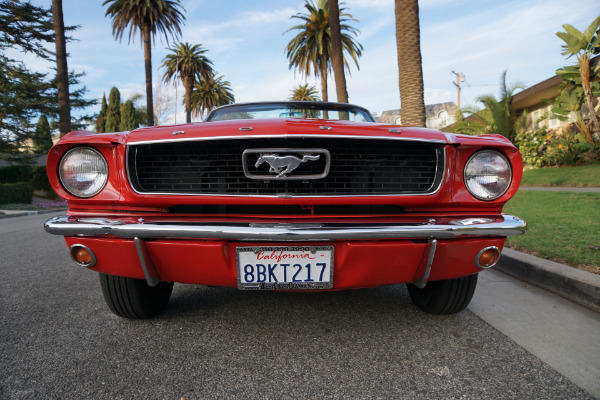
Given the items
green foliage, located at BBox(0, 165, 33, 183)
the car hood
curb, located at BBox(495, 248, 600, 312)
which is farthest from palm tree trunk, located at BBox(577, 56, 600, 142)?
green foliage, located at BBox(0, 165, 33, 183)

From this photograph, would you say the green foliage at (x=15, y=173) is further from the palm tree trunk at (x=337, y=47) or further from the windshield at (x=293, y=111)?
the windshield at (x=293, y=111)

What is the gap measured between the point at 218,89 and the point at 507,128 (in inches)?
1184

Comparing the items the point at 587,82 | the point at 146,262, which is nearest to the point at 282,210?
the point at 146,262

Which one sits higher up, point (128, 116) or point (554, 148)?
point (128, 116)

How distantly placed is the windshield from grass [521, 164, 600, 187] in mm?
7871

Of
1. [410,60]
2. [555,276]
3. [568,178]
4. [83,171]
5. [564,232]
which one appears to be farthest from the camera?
[568,178]

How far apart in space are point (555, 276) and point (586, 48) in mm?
11890

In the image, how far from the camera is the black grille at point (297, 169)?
1.75 metres

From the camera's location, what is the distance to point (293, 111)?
3346mm

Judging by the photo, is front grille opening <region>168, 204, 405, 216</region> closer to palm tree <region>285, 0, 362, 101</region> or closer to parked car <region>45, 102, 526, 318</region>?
parked car <region>45, 102, 526, 318</region>

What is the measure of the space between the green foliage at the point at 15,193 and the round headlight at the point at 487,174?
16.8 meters

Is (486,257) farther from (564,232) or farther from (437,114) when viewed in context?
(437,114)

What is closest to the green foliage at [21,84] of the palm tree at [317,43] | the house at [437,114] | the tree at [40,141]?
the tree at [40,141]

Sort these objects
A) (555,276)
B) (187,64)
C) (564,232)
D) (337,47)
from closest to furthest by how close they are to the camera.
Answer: (555,276), (564,232), (337,47), (187,64)
